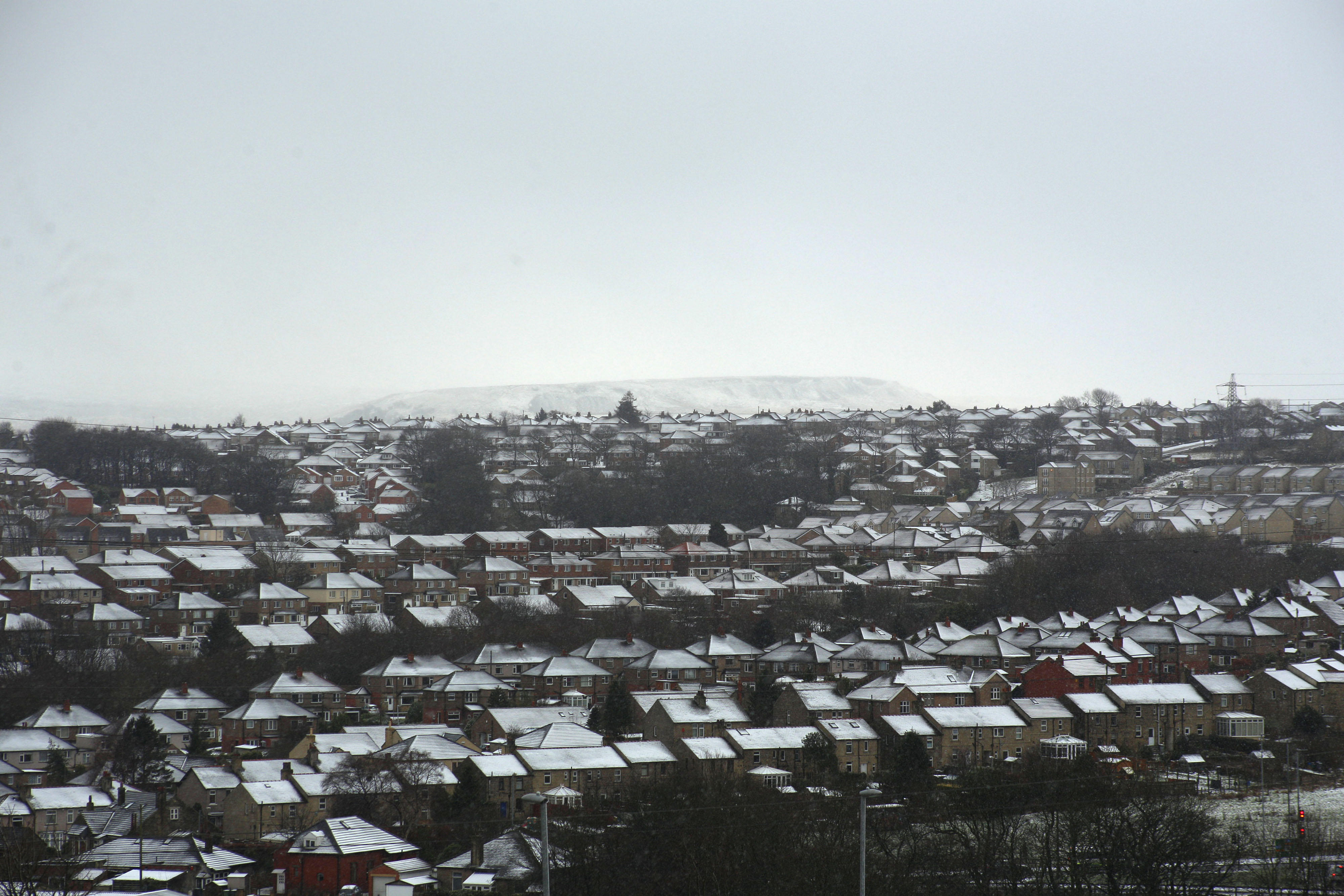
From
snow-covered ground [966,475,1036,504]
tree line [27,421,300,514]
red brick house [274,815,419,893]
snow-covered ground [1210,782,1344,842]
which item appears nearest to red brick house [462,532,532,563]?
tree line [27,421,300,514]

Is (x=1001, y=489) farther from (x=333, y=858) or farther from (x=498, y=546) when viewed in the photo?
(x=333, y=858)

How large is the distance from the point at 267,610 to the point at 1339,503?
3544 cm

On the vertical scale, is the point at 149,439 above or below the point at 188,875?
above

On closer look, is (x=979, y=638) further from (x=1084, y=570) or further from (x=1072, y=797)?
(x=1072, y=797)

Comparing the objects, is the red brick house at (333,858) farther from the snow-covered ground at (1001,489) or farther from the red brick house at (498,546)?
the snow-covered ground at (1001,489)

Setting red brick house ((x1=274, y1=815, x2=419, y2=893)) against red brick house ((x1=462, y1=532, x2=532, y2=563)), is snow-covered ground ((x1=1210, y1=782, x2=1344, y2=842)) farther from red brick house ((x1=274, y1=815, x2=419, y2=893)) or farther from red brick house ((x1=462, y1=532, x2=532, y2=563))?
red brick house ((x1=462, y1=532, x2=532, y2=563))

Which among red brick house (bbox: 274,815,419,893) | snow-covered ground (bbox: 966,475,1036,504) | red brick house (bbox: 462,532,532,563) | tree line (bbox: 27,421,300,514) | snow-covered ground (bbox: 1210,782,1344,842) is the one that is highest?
tree line (bbox: 27,421,300,514)

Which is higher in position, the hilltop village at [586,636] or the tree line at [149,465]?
the tree line at [149,465]

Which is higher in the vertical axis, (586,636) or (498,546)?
(498,546)

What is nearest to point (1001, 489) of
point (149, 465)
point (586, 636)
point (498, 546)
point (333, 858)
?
point (498, 546)

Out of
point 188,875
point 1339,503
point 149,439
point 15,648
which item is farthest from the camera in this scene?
point 149,439

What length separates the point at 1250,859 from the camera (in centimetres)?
2141

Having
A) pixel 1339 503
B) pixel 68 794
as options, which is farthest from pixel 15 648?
pixel 1339 503

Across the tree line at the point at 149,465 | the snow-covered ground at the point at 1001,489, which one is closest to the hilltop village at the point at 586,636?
the tree line at the point at 149,465
